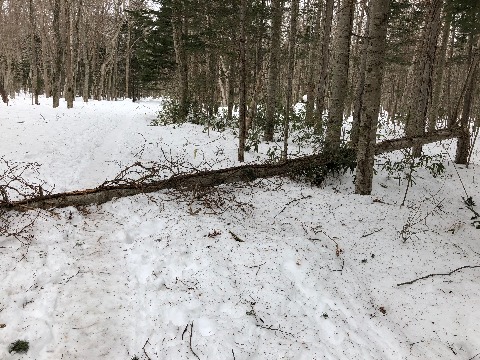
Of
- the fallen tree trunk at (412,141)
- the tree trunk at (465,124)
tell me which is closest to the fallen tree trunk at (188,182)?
the fallen tree trunk at (412,141)

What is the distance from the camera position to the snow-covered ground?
3.51 metres

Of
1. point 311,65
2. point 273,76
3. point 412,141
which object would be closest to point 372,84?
point 412,141

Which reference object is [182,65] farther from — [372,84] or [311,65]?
[372,84]

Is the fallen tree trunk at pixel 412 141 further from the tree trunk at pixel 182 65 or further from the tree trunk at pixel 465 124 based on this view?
the tree trunk at pixel 182 65

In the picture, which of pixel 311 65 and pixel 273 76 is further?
pixel 311 65

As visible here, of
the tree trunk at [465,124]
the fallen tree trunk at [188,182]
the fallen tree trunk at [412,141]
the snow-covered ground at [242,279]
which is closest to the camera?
the snow-covered ground at [242,279]

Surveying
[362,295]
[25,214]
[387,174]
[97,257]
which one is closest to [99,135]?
[25,214]

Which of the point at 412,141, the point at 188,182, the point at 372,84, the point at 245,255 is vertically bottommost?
the point at 245,255

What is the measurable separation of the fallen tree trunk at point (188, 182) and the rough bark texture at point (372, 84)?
4.43 ft

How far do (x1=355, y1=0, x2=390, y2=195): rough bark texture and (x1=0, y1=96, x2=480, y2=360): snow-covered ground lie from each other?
85 cm

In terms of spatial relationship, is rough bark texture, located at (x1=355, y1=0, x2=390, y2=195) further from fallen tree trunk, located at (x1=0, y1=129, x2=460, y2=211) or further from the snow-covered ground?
fallen tree trunk, located at (x1=0, y1=129, x2=460, y2=211)

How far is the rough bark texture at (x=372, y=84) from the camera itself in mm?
6426

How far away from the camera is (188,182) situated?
6.86 meters

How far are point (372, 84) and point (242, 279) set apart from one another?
458 cm
